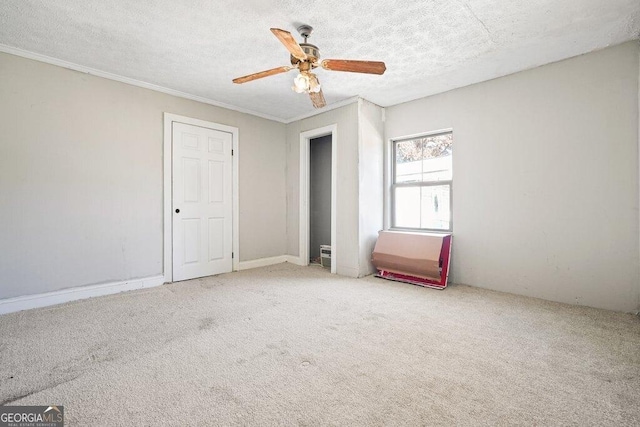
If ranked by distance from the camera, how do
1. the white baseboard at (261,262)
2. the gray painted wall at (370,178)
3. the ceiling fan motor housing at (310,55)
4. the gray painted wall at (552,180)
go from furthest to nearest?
the white baseboard at (261,262)
the gray painted wall at (370,178)
the gray painted wall at (552,180)
the ceiling fan motor housing at (310,55)

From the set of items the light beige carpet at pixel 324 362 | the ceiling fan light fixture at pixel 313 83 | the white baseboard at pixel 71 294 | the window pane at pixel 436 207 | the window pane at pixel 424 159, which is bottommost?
the light beige carpet at pixel 324 362

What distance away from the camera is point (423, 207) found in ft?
14.1

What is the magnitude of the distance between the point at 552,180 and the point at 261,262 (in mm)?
4145

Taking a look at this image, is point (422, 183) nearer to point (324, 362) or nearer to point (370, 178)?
point (370, 178)

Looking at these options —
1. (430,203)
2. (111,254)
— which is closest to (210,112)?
(111,254)

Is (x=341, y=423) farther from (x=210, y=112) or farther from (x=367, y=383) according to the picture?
(x=210, y=112)

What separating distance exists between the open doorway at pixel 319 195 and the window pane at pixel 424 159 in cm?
147

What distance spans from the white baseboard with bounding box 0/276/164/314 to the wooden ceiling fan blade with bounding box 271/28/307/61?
10.6 ft

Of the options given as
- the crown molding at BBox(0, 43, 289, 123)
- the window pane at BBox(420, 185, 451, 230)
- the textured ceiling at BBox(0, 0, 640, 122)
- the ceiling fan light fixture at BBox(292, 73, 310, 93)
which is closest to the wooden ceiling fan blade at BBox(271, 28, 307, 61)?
the ceiling fan light fixture at BBox(292, 73, 310, 93)

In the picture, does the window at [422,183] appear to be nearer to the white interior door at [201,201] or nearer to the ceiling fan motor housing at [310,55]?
the ceiling fan motor housing at [310,55]

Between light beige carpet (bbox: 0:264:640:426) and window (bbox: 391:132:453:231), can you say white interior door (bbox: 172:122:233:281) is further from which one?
window (bbox: 391:132:453:231)

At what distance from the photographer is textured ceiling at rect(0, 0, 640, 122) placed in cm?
229

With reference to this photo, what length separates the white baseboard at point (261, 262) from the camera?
473cm

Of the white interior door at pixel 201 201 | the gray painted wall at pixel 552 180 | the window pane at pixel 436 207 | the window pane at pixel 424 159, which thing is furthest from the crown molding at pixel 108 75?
the gray painted wall at pixel 552 180
